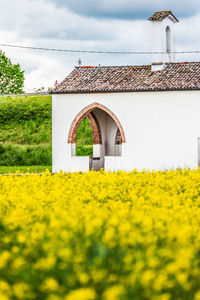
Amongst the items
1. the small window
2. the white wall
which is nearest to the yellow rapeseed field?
the white wall

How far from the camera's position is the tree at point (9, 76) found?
5331 cm

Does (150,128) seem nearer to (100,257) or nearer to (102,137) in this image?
(102,137)

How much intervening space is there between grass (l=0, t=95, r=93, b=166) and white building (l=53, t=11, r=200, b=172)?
36.7 feet

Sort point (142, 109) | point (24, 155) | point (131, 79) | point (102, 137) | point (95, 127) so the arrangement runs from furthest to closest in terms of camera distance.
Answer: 1. point (24, 155)
2. point (102, 137)
3. point (95, 127)
4. point (131, 79)
5. point (142, 109)

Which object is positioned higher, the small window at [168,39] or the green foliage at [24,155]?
the small window at [168,39]

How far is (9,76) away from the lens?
53312mm

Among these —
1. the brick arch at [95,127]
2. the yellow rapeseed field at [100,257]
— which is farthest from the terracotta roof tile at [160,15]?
the yellow rapeseed field at [100,257]

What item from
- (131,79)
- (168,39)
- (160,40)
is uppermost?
(168,39)

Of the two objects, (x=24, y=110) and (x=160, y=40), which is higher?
(x=160, y=40)

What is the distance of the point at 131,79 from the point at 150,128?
8.55 feet

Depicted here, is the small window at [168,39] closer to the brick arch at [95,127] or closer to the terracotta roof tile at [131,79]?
the terracotta roof tile at [131,79]

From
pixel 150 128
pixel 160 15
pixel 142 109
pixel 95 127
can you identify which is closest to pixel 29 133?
pixel 95 127

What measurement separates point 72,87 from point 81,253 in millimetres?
20054

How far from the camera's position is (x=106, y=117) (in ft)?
90.7
